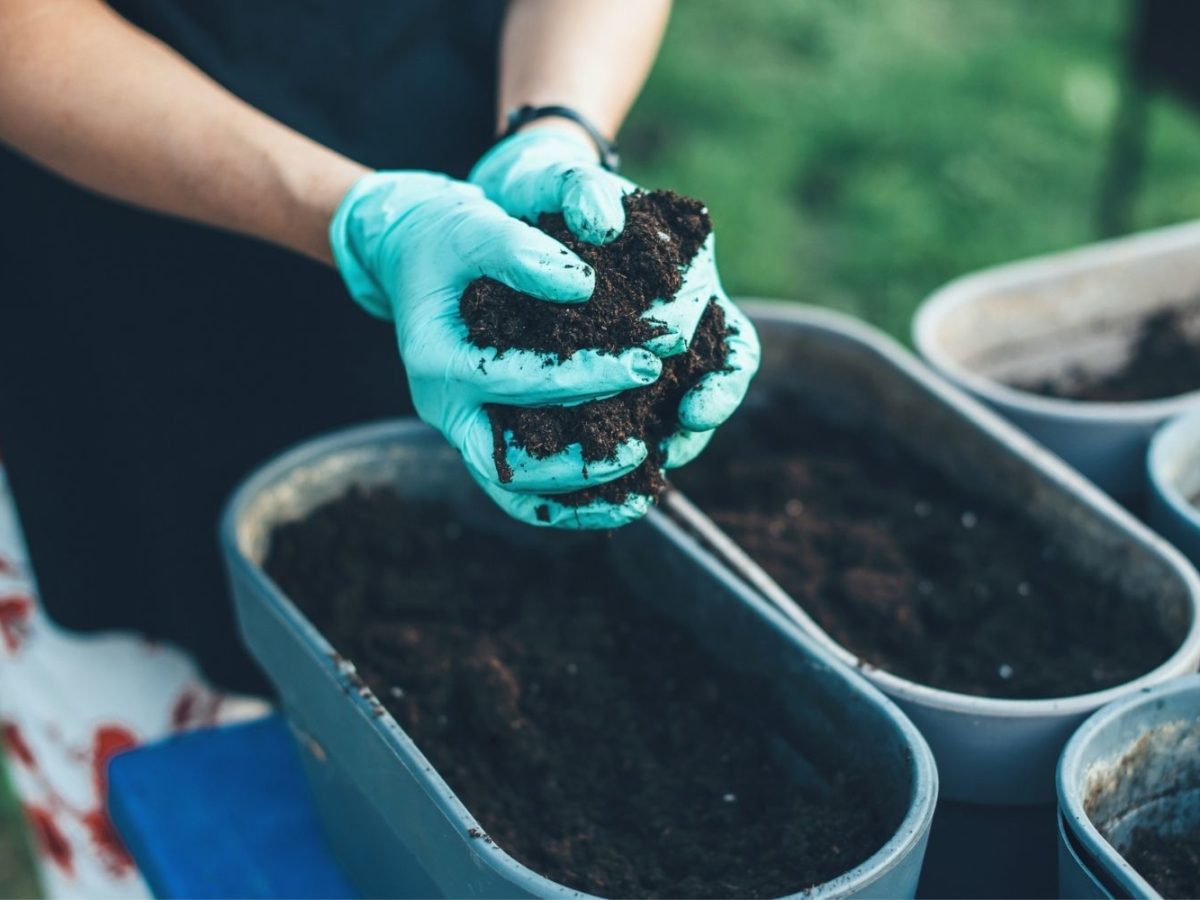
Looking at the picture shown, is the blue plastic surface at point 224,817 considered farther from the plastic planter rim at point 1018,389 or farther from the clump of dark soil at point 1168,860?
the plastic planter rim at point 1018,389

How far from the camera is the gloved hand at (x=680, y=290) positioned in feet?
3.78

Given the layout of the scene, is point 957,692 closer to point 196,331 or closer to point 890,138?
point 196,331

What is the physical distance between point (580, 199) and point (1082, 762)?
2.23 feet

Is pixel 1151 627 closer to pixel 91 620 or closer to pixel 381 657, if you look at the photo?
pixel 381 657

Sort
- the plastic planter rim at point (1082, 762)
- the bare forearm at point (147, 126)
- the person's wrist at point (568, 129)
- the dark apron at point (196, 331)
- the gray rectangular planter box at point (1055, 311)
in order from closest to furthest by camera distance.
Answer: the plastic planter rim at point (1082, 762)
the bare forearm at point (147, 126)
the person's wrist at point (568, 129)
the dark apron at point (196, 331)
the gray rectangular planter box at point (1055, 311)

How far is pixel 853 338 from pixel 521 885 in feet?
3.54

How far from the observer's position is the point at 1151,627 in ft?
4.49

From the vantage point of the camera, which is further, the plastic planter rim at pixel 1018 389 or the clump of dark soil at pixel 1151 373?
the clump of dark soil at pixel 1151 373

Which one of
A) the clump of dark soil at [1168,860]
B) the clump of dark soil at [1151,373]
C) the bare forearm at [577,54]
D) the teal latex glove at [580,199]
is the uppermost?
the bare forearm at [577,54]

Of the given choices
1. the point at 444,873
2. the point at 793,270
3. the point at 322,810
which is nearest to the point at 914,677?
the point at 444,873

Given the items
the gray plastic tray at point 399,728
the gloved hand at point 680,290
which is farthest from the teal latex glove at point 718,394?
the gray plastic tray at point 399,728

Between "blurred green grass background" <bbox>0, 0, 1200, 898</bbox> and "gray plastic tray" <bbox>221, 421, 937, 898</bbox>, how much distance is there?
2.25 m

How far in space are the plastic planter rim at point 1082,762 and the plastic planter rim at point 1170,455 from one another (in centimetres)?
32

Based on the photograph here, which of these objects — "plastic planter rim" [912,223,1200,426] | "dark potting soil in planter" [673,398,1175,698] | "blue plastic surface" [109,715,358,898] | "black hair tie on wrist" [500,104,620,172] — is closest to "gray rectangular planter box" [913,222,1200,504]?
"plastic planter rim" [912,223,1200,426]
